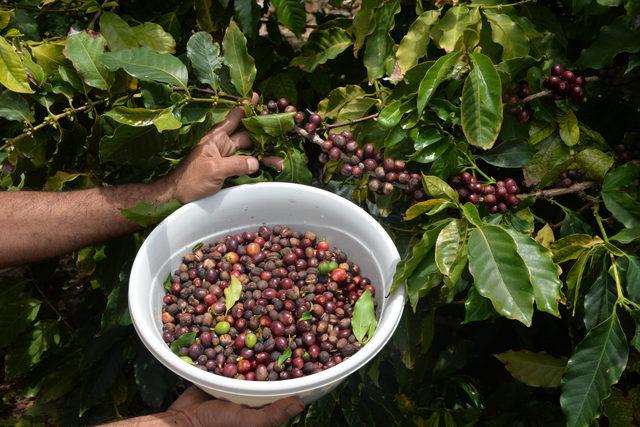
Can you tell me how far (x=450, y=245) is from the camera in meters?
1.35

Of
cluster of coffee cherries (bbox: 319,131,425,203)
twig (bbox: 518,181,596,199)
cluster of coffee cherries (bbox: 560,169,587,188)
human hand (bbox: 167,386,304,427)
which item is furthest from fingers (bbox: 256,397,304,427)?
cluster of coffee cherries (bbox: 560,169,587,188)

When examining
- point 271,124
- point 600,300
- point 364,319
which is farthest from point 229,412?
point 600,300

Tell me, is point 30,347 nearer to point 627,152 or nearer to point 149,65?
point 149,65

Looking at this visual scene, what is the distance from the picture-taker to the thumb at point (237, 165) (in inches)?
66.7

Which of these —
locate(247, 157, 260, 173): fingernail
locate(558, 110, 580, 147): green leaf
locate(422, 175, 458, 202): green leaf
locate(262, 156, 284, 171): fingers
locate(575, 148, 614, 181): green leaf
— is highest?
locate(558, 110, 580, 147): green leaf

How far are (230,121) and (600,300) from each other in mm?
1120

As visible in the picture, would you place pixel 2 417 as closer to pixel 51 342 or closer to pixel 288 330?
pixel 51 342

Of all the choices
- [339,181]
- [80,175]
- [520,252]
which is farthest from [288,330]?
[80,175]

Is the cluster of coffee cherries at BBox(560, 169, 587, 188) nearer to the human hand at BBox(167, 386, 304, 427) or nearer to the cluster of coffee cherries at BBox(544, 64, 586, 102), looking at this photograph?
the cluster of coffee cherries at BBox(544, 64, 586, 102)

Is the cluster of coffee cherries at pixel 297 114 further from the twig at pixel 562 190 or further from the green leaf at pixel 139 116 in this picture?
the twig at pixel 562 190

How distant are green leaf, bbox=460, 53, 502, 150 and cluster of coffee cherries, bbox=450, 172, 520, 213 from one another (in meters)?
0.11

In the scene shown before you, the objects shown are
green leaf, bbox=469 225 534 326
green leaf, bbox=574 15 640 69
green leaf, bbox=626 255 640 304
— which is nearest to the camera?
green leaf, bbox=469 225 534 326

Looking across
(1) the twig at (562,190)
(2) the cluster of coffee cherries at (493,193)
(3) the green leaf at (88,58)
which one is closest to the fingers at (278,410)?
(2) the cluster of coffee cherries at (493,193)

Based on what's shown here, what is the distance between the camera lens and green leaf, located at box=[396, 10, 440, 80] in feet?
5.45
